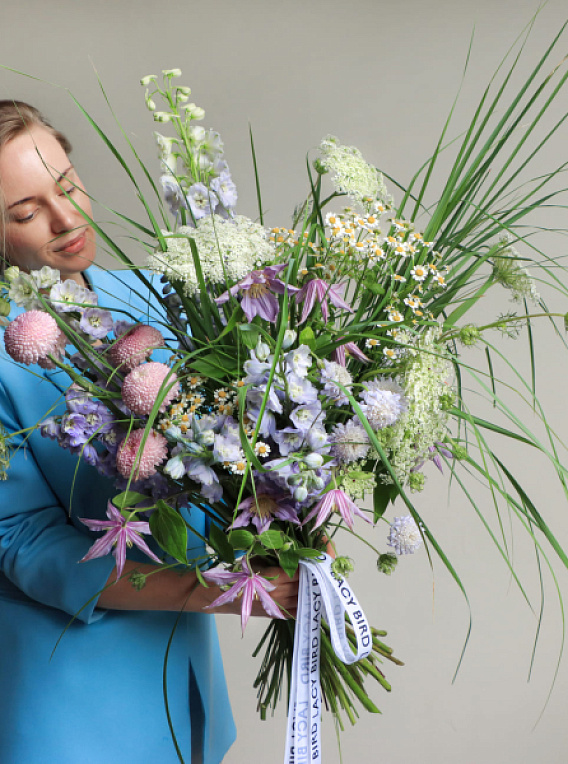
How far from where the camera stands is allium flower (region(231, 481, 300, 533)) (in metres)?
0.69

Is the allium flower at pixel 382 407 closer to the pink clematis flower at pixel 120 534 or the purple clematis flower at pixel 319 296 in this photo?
the purple clematis flower at pixel 319 296

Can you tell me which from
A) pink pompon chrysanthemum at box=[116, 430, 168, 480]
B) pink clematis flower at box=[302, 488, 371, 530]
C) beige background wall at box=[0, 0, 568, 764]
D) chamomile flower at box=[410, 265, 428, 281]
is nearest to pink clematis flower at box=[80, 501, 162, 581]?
pink pompon chrysanthemum at box=[116, 430, 168, 480]

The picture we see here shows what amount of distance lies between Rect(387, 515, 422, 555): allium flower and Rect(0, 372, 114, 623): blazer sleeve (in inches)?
13.3

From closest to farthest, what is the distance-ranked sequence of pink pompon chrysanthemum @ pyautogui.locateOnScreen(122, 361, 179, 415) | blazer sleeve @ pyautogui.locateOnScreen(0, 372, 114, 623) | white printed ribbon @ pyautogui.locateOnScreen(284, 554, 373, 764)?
pink pompon chrysanthemum @ pyautogui.locateOnScreen(122, 361, 179, 415) < white printed ribbon @ pyautogui.locateOnScreen(284, 554, 373, 764) < blazer sleeve @ pyautogui.locateOnScreen(0, 372, 114, 623)

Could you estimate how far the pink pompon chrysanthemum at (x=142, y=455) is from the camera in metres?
0.65

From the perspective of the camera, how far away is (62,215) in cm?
94

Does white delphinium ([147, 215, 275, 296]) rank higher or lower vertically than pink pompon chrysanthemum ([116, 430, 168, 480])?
higher

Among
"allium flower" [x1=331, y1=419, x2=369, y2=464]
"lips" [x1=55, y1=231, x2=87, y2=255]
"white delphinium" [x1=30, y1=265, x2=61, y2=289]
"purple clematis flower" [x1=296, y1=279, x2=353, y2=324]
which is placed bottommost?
"allium flower" [x1=331, y1=419, x2=369, y2=464]

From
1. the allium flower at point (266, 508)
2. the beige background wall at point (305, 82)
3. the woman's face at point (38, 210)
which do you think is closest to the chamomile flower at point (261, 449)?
the allium flower at point (266, 508)

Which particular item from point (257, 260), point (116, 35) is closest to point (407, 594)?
point (257, 260)

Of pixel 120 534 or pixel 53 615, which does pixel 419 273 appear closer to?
pixel 120 534

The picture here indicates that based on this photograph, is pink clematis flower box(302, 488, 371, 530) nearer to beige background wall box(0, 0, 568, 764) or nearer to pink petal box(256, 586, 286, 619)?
pink petal box(256, 586, 286, 619)

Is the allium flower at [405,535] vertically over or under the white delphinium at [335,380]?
under

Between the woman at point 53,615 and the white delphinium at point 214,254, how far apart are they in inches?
11.6
